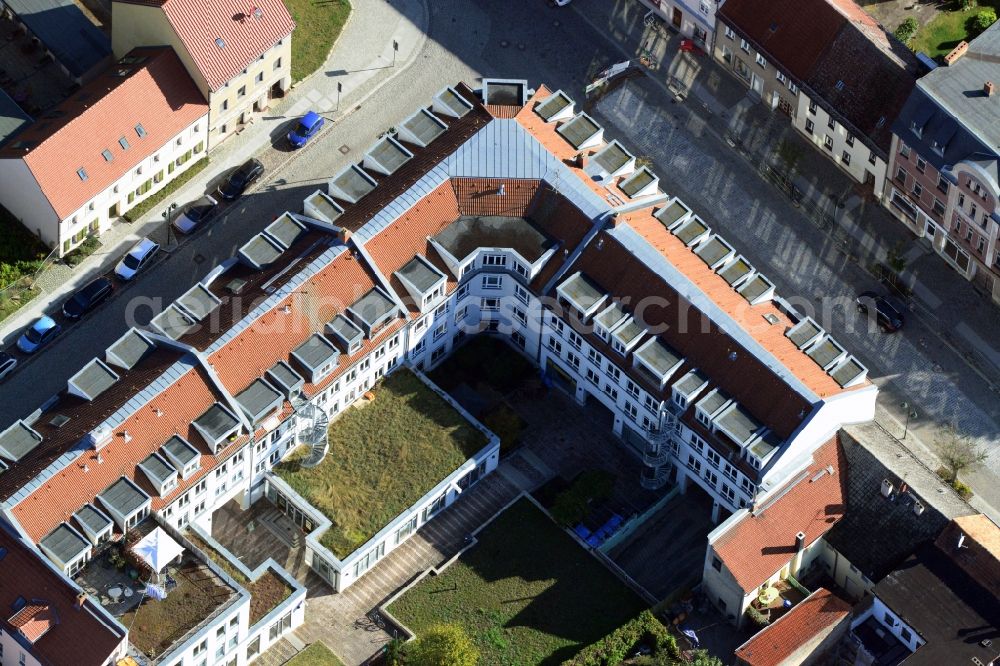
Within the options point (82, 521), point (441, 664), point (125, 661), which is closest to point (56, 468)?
point (82, 521)

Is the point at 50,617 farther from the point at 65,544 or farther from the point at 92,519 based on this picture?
the point at 92,519

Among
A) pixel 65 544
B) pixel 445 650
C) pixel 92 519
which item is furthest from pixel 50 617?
pixel 445 650

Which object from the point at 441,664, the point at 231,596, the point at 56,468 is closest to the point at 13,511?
the point at 56,468

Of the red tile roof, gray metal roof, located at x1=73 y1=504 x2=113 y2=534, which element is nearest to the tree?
the red tile roof

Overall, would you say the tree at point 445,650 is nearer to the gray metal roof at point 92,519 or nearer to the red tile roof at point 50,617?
the red tile roof at point 50,617

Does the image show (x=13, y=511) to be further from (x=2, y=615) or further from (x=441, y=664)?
(x=441, y=664)
